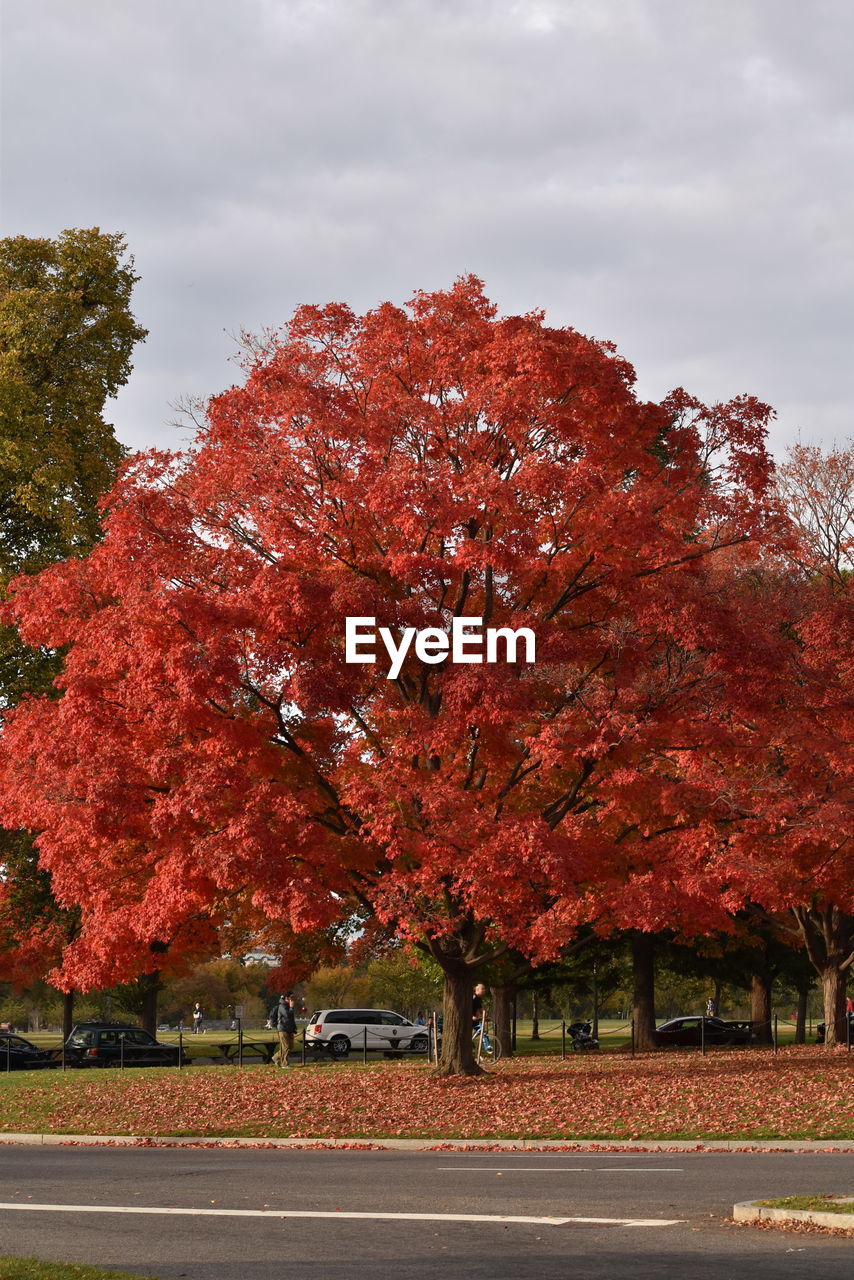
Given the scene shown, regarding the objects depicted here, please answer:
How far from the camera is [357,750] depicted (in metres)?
23.2

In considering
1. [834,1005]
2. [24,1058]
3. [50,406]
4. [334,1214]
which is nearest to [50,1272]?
[334,1214]

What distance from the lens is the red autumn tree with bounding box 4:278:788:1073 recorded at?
67.3 ft

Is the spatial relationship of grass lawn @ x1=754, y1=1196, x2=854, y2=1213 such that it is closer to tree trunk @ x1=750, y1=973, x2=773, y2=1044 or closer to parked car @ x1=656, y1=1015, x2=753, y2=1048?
parked car @ x1=656, y1=1015, x2=753, y2=1048

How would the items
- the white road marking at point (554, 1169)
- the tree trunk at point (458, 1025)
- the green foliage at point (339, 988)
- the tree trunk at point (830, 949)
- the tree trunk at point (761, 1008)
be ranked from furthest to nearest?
the green foliage at point (339, 988)
the tree trunk at point (761, 1008)
the tree trunk at point (830, 949)
the tree trunk at point (458, 1025)
the white road marking at point (554, 1169)

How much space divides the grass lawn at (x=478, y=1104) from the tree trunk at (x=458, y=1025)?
18.1 inches

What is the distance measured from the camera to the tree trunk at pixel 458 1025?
2425 cm

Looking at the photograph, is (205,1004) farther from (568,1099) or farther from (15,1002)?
(568,1099)

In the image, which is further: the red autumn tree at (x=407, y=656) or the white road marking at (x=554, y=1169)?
the red autumn tree at (x=407, y=656)

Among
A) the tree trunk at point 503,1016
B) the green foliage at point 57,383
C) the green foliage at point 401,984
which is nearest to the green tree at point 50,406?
the green foliage at point 57,383

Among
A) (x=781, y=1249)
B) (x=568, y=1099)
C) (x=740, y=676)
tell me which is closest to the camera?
(x=781, y=1249)

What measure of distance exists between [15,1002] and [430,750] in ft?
284

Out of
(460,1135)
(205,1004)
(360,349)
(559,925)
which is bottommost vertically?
(205,1004)

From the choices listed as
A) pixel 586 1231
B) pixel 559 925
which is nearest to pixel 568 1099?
pixel 559 925

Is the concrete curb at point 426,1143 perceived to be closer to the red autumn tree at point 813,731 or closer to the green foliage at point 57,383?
the red autumn tree at point 813,731
